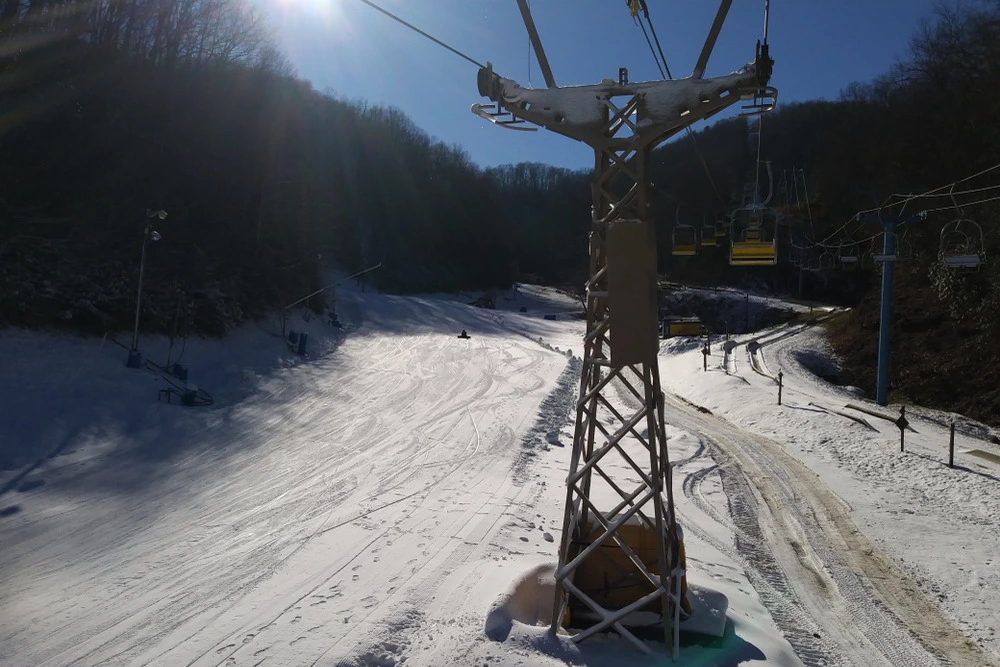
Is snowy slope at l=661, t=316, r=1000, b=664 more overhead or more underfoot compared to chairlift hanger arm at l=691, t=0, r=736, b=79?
more underfoot

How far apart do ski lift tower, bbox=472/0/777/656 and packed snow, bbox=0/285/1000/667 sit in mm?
543

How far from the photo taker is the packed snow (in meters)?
6.18

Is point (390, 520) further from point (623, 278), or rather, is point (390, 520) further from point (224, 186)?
point (224, 186)

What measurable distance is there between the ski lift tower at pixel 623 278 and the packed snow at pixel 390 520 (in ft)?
1.78

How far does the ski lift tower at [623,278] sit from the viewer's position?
207 inches

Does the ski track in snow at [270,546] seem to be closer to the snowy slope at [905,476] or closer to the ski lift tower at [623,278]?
the ski lift tower at [623,278]

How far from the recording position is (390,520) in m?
9.72

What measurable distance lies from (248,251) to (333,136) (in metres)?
65.7

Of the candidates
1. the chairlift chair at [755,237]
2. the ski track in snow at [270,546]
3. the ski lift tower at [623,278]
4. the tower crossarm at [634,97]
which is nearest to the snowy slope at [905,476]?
the ski lift tower at [623,278]

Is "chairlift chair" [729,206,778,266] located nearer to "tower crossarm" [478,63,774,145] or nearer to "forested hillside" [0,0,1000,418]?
"forested hillside" [0,0,1000,418]

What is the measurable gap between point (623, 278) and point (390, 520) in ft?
20.0

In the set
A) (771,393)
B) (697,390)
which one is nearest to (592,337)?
(771,393)

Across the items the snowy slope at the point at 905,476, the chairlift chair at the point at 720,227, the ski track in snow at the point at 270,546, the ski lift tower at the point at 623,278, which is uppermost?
the chairlift chair at the point at 720,227

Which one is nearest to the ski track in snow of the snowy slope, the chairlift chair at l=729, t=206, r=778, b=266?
the snowy slope
